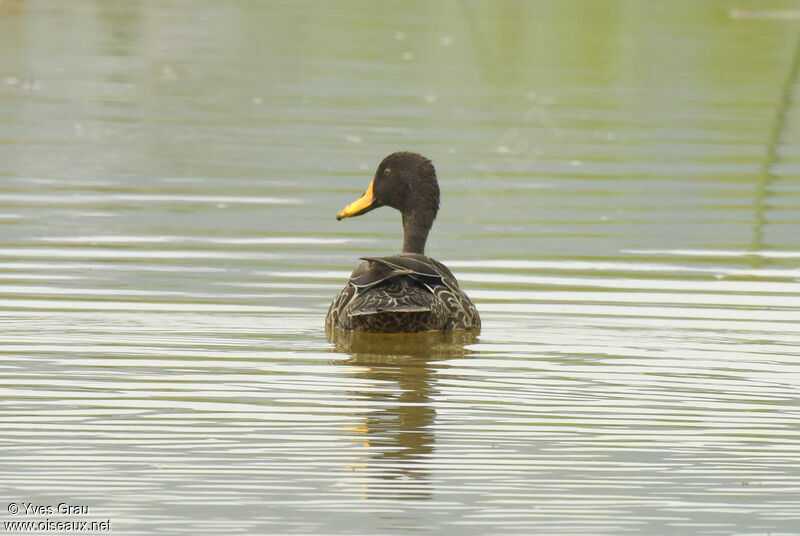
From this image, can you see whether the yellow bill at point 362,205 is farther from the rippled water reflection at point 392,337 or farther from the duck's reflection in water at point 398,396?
the duck's reflection in water at point 398,396

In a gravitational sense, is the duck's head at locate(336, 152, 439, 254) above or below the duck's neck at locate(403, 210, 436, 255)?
above

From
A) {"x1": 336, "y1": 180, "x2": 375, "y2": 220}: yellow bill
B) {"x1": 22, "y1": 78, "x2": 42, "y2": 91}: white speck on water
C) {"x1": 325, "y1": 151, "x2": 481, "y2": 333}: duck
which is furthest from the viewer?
{"x1": 22, "y1": 78, "x2": 42, "y2": 91}: white speck on water

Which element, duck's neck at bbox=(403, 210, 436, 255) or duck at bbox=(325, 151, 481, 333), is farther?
duck's neck at bbox=(403, 210, 436, 255)

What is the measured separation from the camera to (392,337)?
991 centimetres

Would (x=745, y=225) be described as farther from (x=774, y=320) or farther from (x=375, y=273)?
(x=375, y=273)

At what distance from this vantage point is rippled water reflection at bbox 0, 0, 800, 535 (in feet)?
21.9

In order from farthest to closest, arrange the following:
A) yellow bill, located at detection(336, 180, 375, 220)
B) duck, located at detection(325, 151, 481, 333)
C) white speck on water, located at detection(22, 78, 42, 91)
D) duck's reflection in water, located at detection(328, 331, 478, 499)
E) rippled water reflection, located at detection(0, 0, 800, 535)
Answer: white speck on water, located at detection(22, 78, 42, 91) → yellow bill, located at detection(336, 180, 375, 220) → duck, located at detection(325, 151, 481, 333) → duck's reflection in water, located at detection(328, 331, 478, 499) → rippled water reflection, located at detection(0, 0, 800, 535)

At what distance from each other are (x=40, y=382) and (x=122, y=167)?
7.96m

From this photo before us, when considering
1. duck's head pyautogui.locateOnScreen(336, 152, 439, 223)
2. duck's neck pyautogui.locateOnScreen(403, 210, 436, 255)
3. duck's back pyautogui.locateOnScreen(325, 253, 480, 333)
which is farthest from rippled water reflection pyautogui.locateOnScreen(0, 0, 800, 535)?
duck's head pyautogui.locateOnScreen(336, 152, 439, 223)

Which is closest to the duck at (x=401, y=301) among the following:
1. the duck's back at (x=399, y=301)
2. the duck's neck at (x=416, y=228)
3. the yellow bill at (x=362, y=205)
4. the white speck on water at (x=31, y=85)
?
the duck's back at (x=399, y=301)

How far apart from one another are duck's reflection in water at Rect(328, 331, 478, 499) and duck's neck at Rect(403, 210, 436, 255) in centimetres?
123

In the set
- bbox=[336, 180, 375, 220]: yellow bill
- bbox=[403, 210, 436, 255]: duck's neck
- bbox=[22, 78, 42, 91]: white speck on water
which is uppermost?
bbox=[22, 78, 42, 91]: white speck on water

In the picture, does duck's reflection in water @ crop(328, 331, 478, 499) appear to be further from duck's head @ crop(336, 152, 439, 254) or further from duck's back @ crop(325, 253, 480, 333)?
duck's head @ crop(336, 152, 439, 254)

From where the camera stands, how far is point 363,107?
20.6 m
